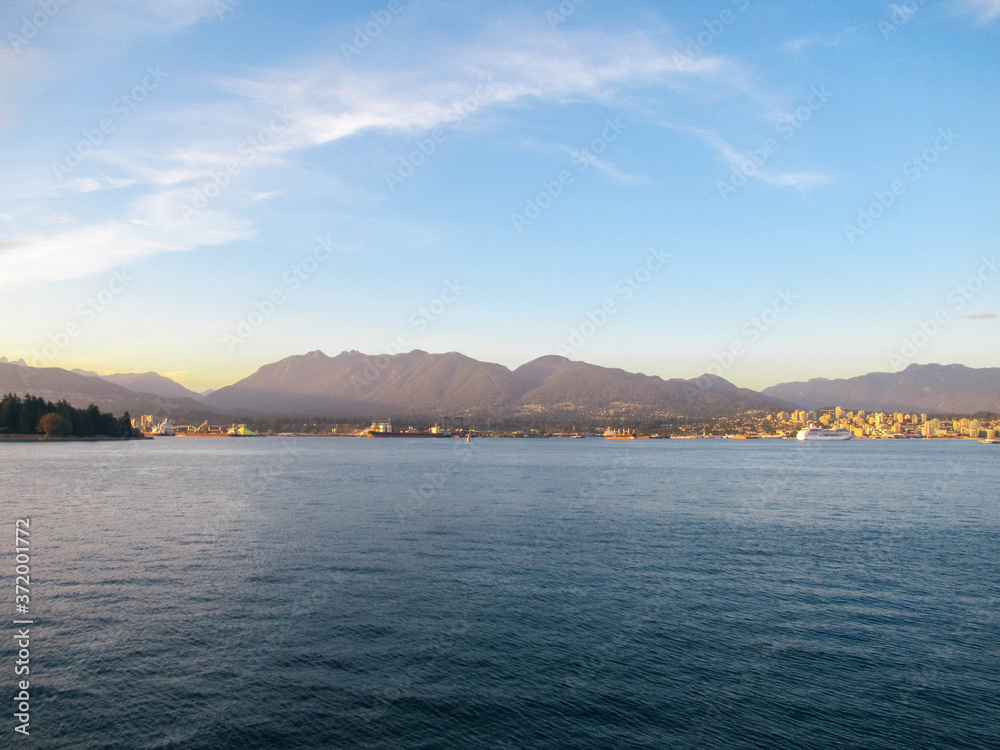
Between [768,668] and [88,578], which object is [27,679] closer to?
[88,578]

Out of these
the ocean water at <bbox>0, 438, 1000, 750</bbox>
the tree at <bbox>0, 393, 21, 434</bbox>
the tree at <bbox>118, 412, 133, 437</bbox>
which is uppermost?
the tree at <bbox>0, 393, 21, 434</bbox>

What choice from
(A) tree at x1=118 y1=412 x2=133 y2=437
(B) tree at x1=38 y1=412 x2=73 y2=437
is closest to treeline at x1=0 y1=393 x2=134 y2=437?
(B) tree at x1=38 y1=412 x2=73 y2=437

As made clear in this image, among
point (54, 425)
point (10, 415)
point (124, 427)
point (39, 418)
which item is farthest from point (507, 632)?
point (124, 427)

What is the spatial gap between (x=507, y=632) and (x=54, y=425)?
562 feet

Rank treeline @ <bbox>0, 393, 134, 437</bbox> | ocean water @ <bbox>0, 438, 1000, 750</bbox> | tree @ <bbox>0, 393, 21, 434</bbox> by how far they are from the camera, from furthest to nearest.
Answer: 1. treeline @ <bbox>0, 393, 134, 437</bbox>
2. tree @ <bbox>0, 393, 21, 434</bbox>
3. ocean water @ <bbox>0, 438, 1000, 750</bbox>

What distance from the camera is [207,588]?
2542 cm

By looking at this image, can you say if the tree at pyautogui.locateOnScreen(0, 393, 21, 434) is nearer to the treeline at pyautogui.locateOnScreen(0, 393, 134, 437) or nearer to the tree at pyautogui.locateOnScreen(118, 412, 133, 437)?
the treeline at pyautogui.locateOnScreen(0, 393, 134, 437)

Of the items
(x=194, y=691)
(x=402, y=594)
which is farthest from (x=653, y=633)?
(x=194, y=691)

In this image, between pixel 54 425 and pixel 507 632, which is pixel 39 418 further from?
pixel 507 632

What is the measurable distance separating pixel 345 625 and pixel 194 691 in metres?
5.66

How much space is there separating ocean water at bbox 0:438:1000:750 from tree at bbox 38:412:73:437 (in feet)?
428

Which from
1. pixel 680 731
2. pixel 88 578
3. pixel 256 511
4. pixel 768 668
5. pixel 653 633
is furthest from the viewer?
pixel 256 511

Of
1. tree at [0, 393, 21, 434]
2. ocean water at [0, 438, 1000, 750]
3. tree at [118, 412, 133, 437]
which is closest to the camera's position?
ocean water at [0, 438, 1000, 750]

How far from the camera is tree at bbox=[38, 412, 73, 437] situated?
15025 centimetres
